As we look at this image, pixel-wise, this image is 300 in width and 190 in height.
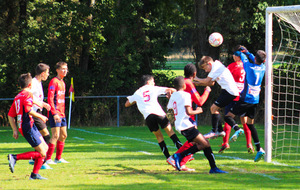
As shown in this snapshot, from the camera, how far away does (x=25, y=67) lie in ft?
77.1

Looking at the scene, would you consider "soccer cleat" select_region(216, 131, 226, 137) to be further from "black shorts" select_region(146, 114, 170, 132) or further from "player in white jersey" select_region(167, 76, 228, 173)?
"player in white jersey" select_region(167, 76, 228, 173)

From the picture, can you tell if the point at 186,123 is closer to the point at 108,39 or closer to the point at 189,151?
the point at 189,151

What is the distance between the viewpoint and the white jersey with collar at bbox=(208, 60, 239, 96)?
9828mm

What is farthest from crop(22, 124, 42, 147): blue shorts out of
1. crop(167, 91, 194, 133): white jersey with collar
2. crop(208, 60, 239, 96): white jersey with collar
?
crop(208, 60, 239, 96): white jersey with collar

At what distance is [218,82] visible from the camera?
1023 cm

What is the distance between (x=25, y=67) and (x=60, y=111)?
1446cm

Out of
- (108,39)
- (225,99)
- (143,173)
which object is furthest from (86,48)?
(143,173)

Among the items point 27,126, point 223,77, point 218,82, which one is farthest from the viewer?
point 218,82

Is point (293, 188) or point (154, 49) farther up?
point (154, 49)

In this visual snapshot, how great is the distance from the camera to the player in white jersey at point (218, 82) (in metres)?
9.78

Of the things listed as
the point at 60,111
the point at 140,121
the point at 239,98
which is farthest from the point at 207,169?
the point at 140,121

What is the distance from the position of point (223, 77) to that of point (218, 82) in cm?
32

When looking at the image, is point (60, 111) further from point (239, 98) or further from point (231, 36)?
point (231, 36)

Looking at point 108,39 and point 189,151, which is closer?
point 189,151
